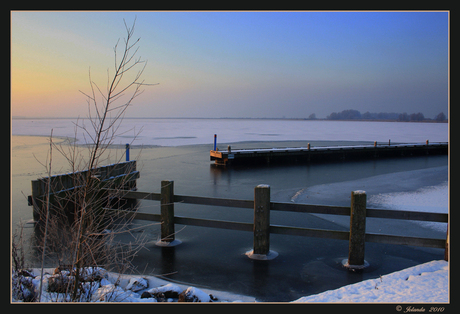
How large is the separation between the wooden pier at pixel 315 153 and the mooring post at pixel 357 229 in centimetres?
1517

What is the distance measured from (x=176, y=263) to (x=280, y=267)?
1.91 metres

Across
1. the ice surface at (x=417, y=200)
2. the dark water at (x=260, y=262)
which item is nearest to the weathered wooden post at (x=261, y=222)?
the dark water at (x=260, y=262)

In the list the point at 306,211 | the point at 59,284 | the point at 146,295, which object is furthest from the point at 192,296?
the point at 306,211

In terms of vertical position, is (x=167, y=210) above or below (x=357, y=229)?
above

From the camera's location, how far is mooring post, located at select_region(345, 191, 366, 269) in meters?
5.78

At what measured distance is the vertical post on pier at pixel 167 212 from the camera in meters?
6.86

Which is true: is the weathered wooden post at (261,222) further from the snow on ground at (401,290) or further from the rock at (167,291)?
the rock at (167,291)

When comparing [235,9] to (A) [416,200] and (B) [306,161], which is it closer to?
(A) [416,200]

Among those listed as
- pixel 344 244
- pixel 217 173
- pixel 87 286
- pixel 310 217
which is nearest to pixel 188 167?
pixel 217 173

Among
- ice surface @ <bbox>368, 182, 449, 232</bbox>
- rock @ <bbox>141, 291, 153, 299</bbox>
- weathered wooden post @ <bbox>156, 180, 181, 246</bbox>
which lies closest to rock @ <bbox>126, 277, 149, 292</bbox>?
rock @ <bbox>141, 291, 153, 299</bbox>

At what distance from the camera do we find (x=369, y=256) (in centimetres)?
680

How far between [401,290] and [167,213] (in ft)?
14.2

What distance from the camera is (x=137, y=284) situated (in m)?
5.09

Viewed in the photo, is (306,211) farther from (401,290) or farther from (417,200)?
(417,200)
